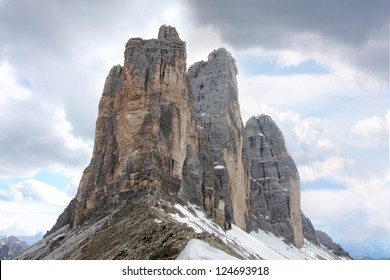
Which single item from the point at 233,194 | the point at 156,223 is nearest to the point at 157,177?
the point at 156,223

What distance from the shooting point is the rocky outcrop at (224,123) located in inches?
5512

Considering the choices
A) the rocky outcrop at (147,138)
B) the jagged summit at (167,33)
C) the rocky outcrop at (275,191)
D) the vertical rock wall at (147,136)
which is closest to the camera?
the rocky outcrop at (147,138)

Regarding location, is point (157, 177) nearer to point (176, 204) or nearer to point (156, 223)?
point (176, 204)

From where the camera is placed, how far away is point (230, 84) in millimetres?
158125

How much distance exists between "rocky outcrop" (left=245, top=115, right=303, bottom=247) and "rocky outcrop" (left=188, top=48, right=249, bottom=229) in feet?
59.5

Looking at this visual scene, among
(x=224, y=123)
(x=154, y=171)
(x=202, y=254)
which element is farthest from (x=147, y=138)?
(x=202, y=254)

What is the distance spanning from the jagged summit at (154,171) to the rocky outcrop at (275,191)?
19.4m

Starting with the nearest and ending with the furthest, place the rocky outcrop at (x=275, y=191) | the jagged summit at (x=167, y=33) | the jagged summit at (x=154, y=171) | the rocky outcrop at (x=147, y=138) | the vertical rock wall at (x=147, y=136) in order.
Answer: the jagged summit at (x=154, y=171), the rocky outcrop at (x=147, y=138), the vertical rock wall at (x=147, y=136), the jagged summit at (x=167, y=33), the rocky outcrop at (x=275, y=191)

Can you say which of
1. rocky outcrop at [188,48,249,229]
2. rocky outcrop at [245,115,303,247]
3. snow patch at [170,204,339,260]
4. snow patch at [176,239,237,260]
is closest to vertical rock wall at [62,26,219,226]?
snow patch at [170,204,339,260]

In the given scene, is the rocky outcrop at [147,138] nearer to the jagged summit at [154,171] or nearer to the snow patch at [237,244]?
the jagged summit at [154,171]

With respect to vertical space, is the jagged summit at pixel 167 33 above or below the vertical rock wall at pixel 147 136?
above

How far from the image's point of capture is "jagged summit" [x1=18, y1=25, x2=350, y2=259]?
231ft

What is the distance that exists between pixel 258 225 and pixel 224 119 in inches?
1440

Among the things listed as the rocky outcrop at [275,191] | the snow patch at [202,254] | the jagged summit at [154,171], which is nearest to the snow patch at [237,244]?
the snow patch at [202,254]
